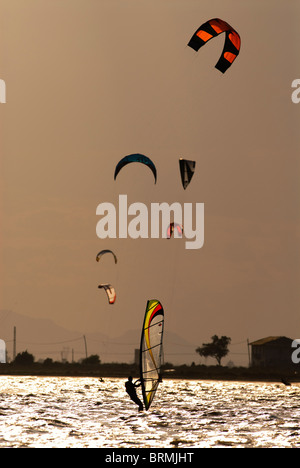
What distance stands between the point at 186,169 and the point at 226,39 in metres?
4.20

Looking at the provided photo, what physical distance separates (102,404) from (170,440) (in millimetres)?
16389

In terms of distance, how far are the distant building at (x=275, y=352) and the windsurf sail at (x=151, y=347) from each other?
6052 centimetres

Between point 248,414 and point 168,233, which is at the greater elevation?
point 168,233

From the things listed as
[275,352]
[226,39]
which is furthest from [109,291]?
[275,352]

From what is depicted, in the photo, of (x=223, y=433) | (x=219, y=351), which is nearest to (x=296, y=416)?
(x=223, y=433)

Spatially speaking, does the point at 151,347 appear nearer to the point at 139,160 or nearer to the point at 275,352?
the point at 139,160

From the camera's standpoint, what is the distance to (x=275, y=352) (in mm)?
83812

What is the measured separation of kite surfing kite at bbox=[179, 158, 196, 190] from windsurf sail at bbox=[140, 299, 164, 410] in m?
4.03

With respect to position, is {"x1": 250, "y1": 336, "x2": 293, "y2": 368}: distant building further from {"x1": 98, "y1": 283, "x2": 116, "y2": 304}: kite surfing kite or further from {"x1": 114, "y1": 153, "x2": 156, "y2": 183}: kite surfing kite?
{"x1": 114, "y1": 153, "x2": 156, "y2": 183}: kite surfing kite

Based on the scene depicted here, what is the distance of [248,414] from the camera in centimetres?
3148

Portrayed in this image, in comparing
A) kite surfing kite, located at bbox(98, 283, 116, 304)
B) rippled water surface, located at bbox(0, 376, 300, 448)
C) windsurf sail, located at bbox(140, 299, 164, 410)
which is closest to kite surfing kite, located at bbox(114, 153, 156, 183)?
windsurf sail, located at bbox(140, 299, 164, 410)

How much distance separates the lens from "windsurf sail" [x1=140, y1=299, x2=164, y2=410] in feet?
75.3
